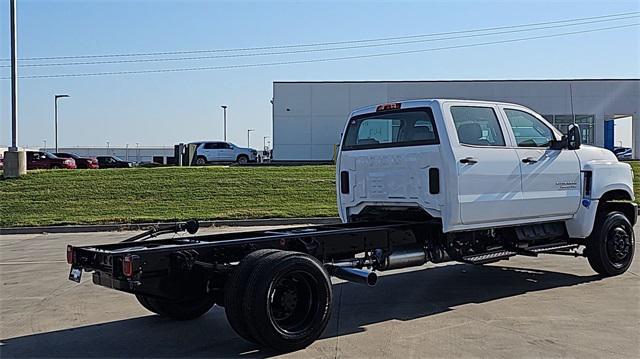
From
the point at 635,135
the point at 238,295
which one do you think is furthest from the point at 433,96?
the point at 238,295

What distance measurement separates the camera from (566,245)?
30.4ft

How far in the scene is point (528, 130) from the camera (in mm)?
8766

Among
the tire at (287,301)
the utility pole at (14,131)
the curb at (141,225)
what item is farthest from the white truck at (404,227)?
the utility pole at (14,131)

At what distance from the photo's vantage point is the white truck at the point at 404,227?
19.9 feet

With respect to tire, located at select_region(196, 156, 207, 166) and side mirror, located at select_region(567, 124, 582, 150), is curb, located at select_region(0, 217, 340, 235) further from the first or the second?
tire, located at select_region(196, 156, 207, 166)

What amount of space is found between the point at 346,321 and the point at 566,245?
3629mm

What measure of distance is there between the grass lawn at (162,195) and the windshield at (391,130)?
1037 cm

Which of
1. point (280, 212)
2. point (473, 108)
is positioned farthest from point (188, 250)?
→ point (280, 212)

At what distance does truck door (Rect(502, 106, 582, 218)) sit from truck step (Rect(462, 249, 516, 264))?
52 centimetres

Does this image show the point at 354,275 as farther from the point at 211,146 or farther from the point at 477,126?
the point at 211,146

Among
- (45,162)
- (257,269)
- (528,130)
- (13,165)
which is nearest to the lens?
(257,269)

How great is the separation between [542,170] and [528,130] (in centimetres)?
53

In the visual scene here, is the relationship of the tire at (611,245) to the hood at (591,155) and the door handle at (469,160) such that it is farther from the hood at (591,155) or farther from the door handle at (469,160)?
the door handle at (469,160)

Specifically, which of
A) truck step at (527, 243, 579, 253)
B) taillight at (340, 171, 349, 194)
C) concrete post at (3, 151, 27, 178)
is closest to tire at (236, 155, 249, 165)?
concrete post at (3, 151, 27, 178)
